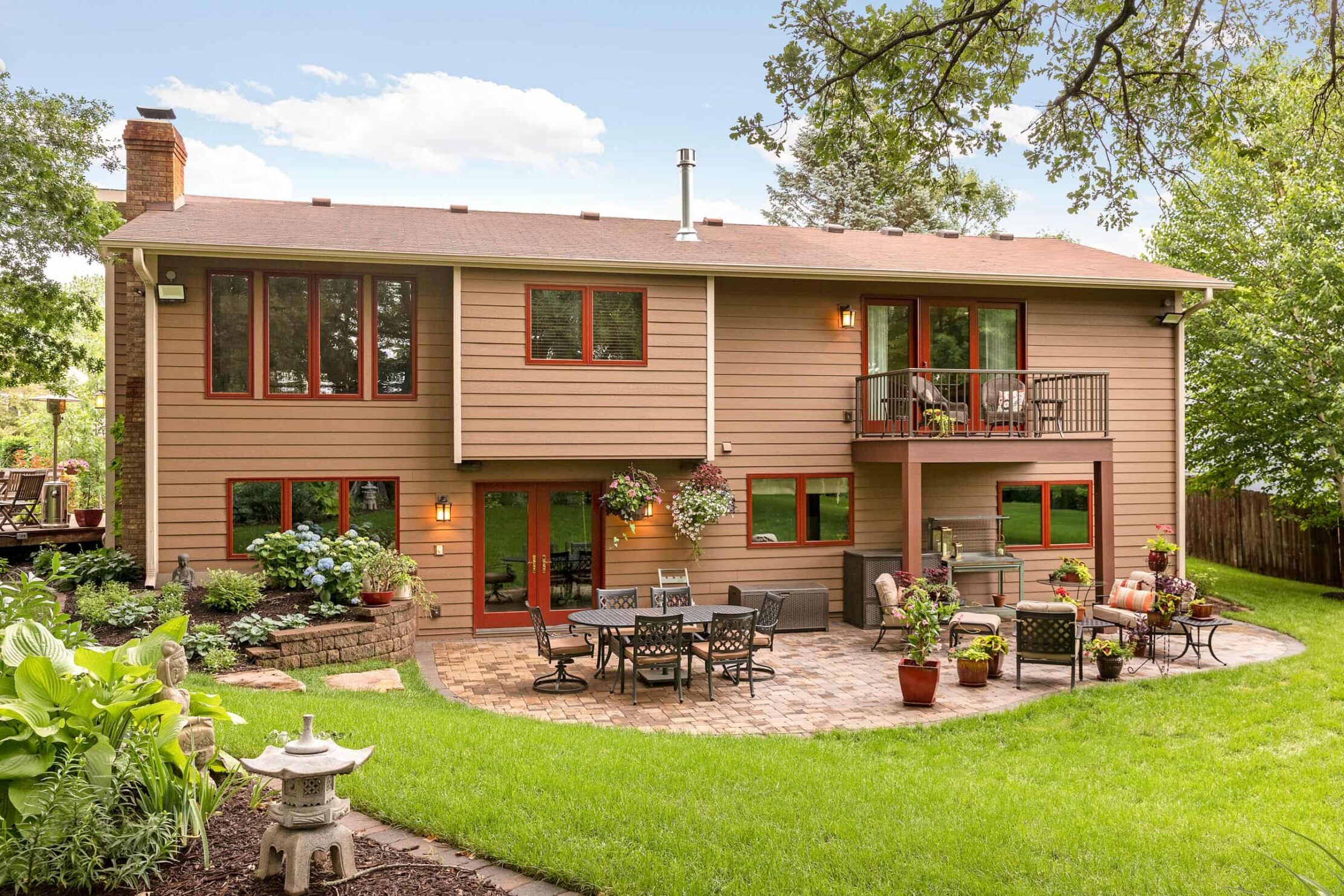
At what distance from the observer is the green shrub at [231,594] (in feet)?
32.7

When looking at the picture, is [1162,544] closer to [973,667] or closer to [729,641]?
[973,667]

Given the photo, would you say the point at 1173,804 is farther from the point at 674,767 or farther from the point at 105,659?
the point at 105,659

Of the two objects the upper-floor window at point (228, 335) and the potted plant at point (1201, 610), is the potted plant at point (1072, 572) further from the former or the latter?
the upper-floor window at point (228, 335)

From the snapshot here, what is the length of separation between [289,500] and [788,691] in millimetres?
7062

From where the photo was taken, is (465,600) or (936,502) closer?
(465,600)

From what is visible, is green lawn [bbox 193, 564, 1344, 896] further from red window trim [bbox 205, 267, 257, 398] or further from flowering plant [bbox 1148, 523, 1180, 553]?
red window trim [bbox 205, 267, 257, 398]

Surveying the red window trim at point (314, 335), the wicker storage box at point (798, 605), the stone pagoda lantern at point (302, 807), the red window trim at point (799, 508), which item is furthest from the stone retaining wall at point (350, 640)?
the stone pagoda lantern at point (302, 807)

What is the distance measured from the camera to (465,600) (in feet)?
39.9

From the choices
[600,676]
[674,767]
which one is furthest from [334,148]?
[674,767]

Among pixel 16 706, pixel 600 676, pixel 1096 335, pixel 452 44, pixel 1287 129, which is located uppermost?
pixel 452 44

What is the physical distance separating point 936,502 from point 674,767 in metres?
9.11

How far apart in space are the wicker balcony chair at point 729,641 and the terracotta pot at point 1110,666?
3.79 meters

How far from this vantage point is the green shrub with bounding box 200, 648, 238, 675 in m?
8.62

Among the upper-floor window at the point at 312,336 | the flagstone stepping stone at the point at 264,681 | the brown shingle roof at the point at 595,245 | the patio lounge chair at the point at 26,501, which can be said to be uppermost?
the brown shingle roof at the point at 595,245
